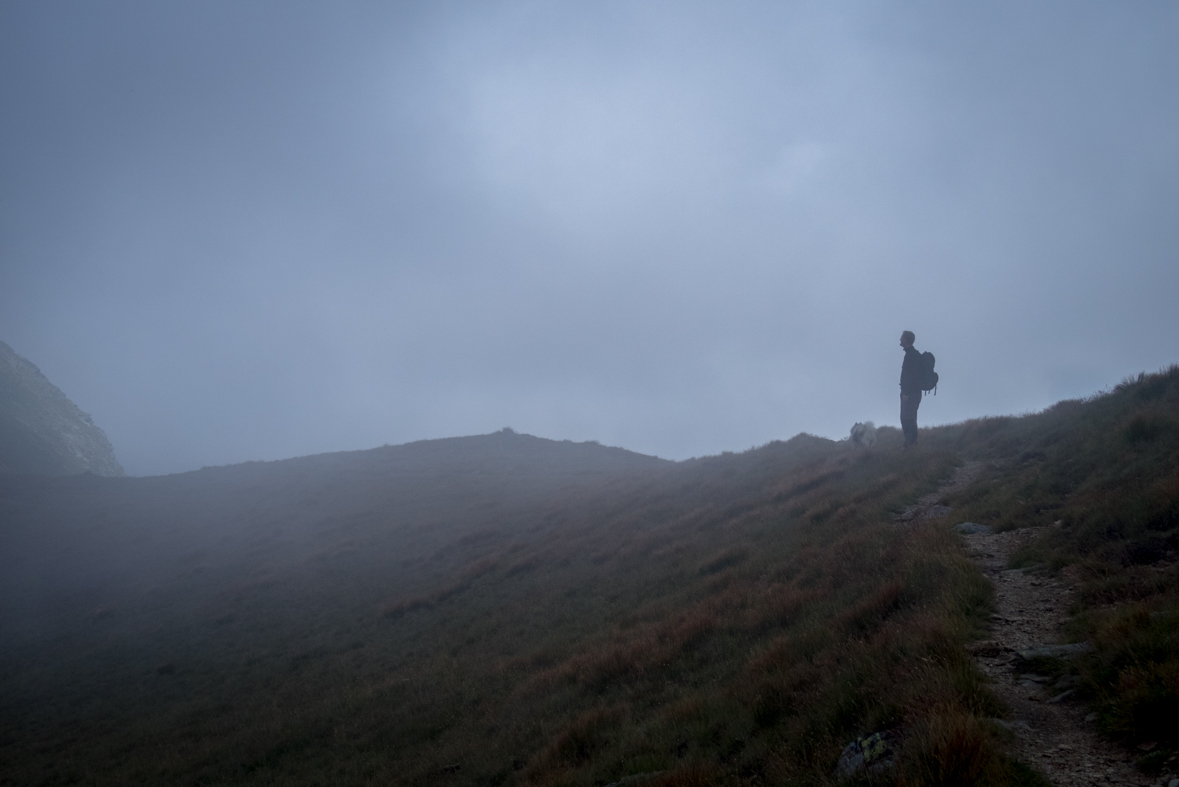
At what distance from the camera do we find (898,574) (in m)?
8.05

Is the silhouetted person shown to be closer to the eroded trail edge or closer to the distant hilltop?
the eroded trail edge

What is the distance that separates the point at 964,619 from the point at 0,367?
96.0 meters

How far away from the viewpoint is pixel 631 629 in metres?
11.4

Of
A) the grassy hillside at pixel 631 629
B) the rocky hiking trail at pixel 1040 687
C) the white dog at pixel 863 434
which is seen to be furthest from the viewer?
the white dog at pixel 863 434

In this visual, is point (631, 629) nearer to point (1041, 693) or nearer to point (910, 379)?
point (1041, 693)

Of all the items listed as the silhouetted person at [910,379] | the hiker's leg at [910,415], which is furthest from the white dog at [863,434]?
the silhouetted person at [910,379]

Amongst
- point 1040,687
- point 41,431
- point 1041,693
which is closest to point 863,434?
point 1040,687

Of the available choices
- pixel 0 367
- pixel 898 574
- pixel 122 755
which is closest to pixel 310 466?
pixel 122 755

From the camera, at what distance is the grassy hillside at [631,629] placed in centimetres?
537

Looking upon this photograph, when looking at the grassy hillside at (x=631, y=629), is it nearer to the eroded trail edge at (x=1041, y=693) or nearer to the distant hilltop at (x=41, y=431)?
the eroded trail edge at (x=1041, y=693)

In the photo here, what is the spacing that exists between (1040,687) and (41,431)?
88.5 metres

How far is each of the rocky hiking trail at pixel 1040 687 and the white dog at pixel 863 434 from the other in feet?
44.0

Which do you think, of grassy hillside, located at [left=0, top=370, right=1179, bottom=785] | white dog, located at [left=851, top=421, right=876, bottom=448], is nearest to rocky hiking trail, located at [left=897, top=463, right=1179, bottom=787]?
grassy hillside, located at [left=0, top=370, right=1179, bottom=785]

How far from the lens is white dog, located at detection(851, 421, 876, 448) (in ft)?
71.2
